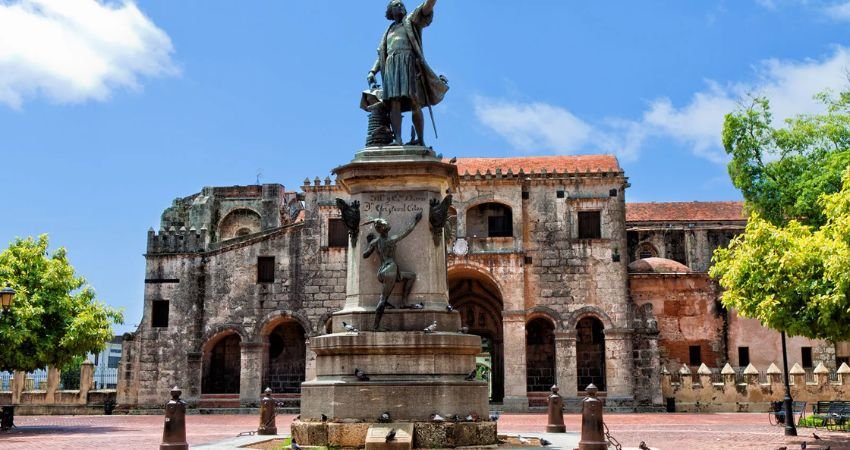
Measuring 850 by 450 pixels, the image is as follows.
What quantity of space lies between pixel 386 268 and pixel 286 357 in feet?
89.6

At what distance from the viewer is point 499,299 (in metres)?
39.1

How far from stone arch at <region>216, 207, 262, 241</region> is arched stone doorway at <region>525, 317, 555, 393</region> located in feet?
→ 60.0

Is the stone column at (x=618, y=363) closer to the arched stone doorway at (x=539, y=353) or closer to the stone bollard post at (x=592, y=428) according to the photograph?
the arched stone doorway at (x=539, y=353)

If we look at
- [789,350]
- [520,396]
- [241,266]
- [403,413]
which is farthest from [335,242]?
[403,413]

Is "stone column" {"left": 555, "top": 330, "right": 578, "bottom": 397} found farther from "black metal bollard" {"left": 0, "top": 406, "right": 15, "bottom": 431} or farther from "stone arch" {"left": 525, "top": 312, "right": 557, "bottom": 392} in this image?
"black metal bollard" {"left": 0, "top": 406, "right": 15, "bottom": 431}

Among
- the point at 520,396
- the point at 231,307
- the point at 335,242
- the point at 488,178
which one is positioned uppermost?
the point at 488,178

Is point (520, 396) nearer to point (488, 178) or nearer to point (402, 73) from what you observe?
point (488, 178)

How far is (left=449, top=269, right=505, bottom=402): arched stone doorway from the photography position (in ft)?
129

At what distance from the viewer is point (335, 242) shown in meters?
37.4

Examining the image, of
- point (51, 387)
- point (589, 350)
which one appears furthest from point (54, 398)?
point (589, 350)

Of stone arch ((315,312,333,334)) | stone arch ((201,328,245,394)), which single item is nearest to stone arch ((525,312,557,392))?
stone arch ((315,312,333,334))

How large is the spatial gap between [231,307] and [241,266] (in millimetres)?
1735

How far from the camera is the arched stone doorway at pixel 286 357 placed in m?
38.6

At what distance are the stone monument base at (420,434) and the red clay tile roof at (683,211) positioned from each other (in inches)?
1419
